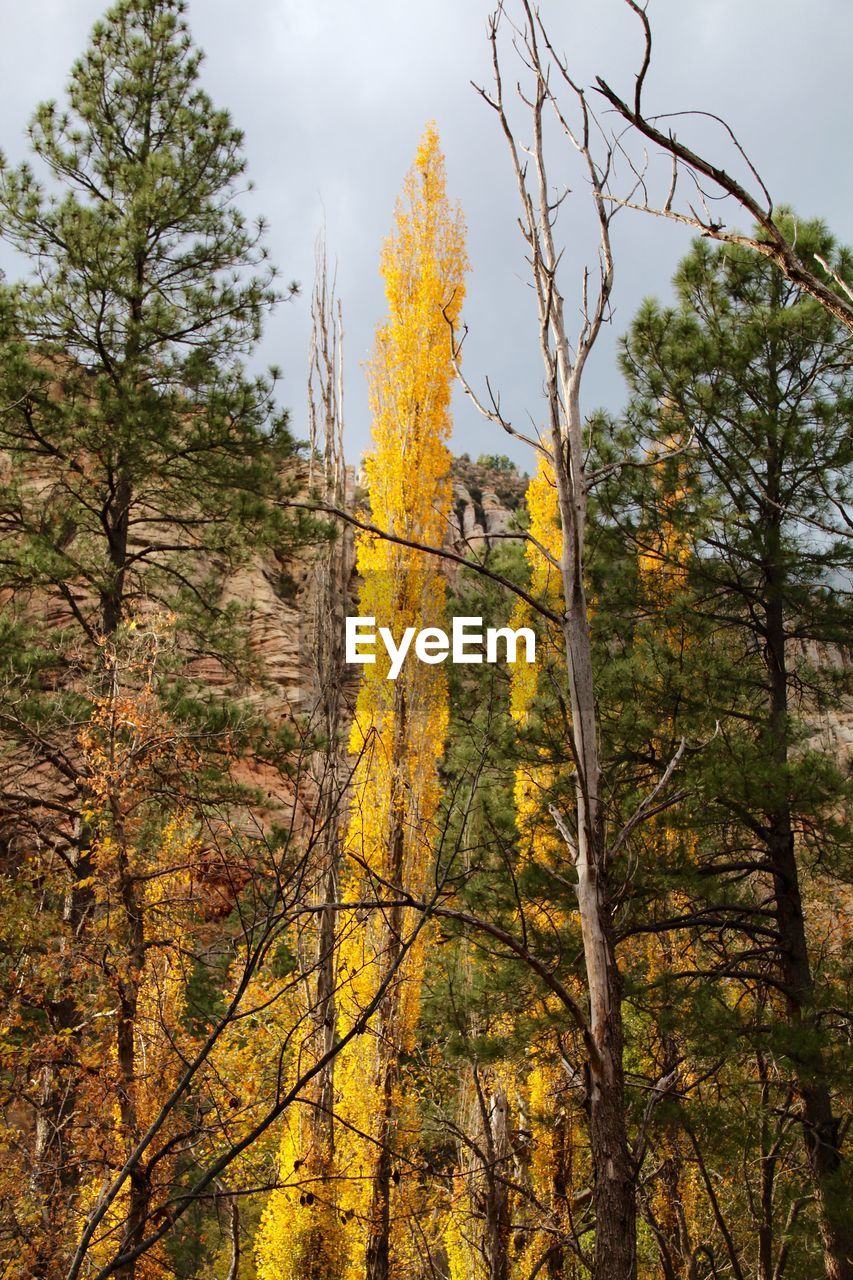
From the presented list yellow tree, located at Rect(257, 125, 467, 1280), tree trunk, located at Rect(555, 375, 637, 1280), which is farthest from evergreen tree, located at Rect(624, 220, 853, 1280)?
Result: tree trunk, located at Rect(555, 375, 637, 1280)

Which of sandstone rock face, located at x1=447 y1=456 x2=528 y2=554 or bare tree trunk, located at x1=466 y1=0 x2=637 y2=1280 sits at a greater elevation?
sandstone rock face, located at x1=447 y1=456 x2=528 y2=554

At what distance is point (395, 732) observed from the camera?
11.3 m

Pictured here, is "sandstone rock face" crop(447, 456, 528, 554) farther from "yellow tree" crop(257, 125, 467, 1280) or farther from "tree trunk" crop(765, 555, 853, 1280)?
"tree trunk" crop(765, 555, 853, 1280)

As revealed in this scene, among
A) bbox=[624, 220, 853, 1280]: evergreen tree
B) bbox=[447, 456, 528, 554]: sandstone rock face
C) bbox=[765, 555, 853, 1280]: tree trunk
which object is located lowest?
bbox=[765, 555, 853, 1280]: tree trunk

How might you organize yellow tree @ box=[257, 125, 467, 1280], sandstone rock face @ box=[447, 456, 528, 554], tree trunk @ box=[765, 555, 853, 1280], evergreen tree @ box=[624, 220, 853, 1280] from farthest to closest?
sandstone rock face @ box=[447, 456, 528, 554] < yellow tree @ box=[257, 125, 467, 1280] < evergreen tree @ box=[624, 220, 853, 1280] < tree trunk @ box=[765, 555, 853, 1280]

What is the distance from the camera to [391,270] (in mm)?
13453

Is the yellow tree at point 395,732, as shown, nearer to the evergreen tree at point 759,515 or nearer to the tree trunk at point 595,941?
the evergreen tree at point 759,515

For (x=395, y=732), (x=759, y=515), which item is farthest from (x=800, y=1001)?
(x=395, y=732)

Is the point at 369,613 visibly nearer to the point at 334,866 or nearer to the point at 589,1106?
the point at 334,866

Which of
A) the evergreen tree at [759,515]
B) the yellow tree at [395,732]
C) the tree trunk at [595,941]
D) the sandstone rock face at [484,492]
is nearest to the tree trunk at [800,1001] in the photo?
the evergreen tree at [759,515]

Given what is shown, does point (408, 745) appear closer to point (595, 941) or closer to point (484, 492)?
point (595, 941)

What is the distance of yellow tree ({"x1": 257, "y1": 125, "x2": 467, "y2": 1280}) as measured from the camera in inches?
380

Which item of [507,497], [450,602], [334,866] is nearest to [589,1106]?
[334,866]

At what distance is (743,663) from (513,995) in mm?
3267
